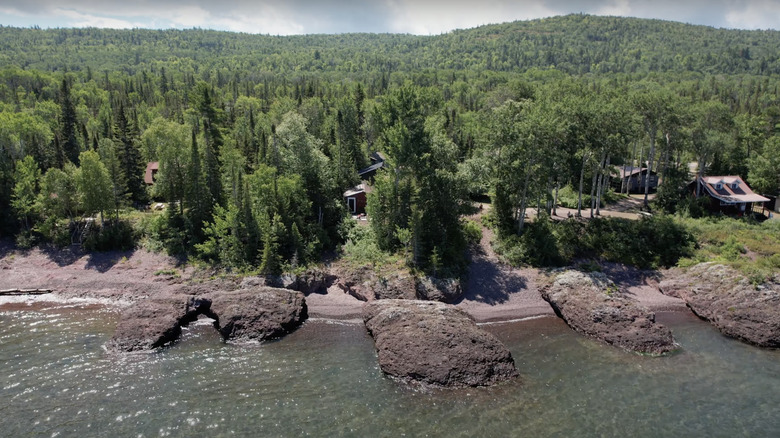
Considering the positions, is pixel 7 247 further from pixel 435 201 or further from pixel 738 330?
pixel 738 330

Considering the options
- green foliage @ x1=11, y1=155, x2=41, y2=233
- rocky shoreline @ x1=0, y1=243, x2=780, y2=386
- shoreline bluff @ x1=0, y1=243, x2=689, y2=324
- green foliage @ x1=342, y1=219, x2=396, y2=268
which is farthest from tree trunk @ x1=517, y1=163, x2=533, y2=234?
green foliage @ x1=11, y1=155, x2=41, y2=233

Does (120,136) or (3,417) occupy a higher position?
(120,136)

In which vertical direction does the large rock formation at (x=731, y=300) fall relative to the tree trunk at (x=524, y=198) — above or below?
below

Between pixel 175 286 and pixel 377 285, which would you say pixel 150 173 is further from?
pixel 377 285

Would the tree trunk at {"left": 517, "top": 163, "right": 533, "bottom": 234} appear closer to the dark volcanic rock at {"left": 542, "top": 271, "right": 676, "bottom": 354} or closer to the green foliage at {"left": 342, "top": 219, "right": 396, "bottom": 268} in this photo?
the dark volcanic rock at {"left": 542, "top": 271, "right": 676, "bottom": 354}

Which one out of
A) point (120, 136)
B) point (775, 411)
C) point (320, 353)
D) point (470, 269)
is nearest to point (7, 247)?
point (120, 136)

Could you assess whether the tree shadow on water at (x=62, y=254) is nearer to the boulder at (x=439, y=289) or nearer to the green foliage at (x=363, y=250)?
the green foliage at (x=363, y=250)

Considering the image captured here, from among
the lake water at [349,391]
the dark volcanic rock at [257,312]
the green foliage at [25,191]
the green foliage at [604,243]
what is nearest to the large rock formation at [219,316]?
the dark volcanic rock at [257,312]
